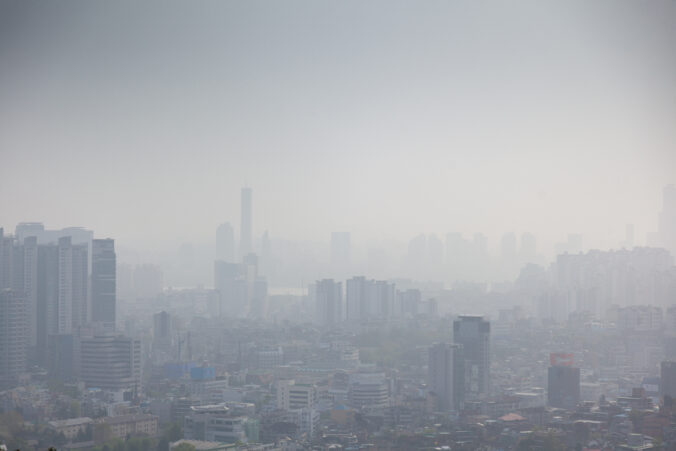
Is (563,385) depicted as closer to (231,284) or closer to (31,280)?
(31,280)

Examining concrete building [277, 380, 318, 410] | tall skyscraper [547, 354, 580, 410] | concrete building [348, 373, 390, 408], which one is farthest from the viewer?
concrete building [348, 373, 390, 408]

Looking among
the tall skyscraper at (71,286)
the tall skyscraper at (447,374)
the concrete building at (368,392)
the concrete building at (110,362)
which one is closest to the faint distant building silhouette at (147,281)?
the tall skyscraper at (71,286)

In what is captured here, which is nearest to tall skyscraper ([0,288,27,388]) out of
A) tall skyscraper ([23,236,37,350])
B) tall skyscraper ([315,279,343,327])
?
tall skyscraper ([23,236,37,350])

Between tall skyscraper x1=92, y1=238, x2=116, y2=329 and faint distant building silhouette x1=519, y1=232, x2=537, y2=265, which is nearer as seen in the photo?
tall skyscraper x1=92, y1=238, x2=116, y2=329

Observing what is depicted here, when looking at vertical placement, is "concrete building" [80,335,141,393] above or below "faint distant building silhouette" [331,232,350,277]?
below

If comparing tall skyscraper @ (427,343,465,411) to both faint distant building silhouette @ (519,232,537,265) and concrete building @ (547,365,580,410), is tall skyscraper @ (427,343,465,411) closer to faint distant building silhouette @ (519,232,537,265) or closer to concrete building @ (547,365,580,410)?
concrete building @ (547,365,580,410)

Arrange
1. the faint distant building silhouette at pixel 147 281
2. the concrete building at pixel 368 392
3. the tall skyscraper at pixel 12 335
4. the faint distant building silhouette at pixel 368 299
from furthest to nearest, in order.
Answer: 1. the faint distant building silhouette at pixel 147 281
2. the faint distant building silhouette at pixel 368 299
3. the tall skyscraper at pixel 12 335
4. the concrete building at pixel 368 392

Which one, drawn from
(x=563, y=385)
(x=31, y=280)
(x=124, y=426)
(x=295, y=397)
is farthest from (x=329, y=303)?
(x=124, y=426)

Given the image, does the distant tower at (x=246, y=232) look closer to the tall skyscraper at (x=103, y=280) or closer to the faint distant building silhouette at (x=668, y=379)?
the tall skyscraper at (x=103, y=280)

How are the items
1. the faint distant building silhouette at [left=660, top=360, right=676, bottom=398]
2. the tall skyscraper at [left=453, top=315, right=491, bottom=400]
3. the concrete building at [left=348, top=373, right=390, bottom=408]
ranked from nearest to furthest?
1. the faint distant building silhouette at [left=660, top=360, right=676, bottom=398]
2. the concrete building at [left=348, top=373, right=390, bottom=408]
3. the tall skyscraper at [left=453, top=315, right=491, bottom=400]
